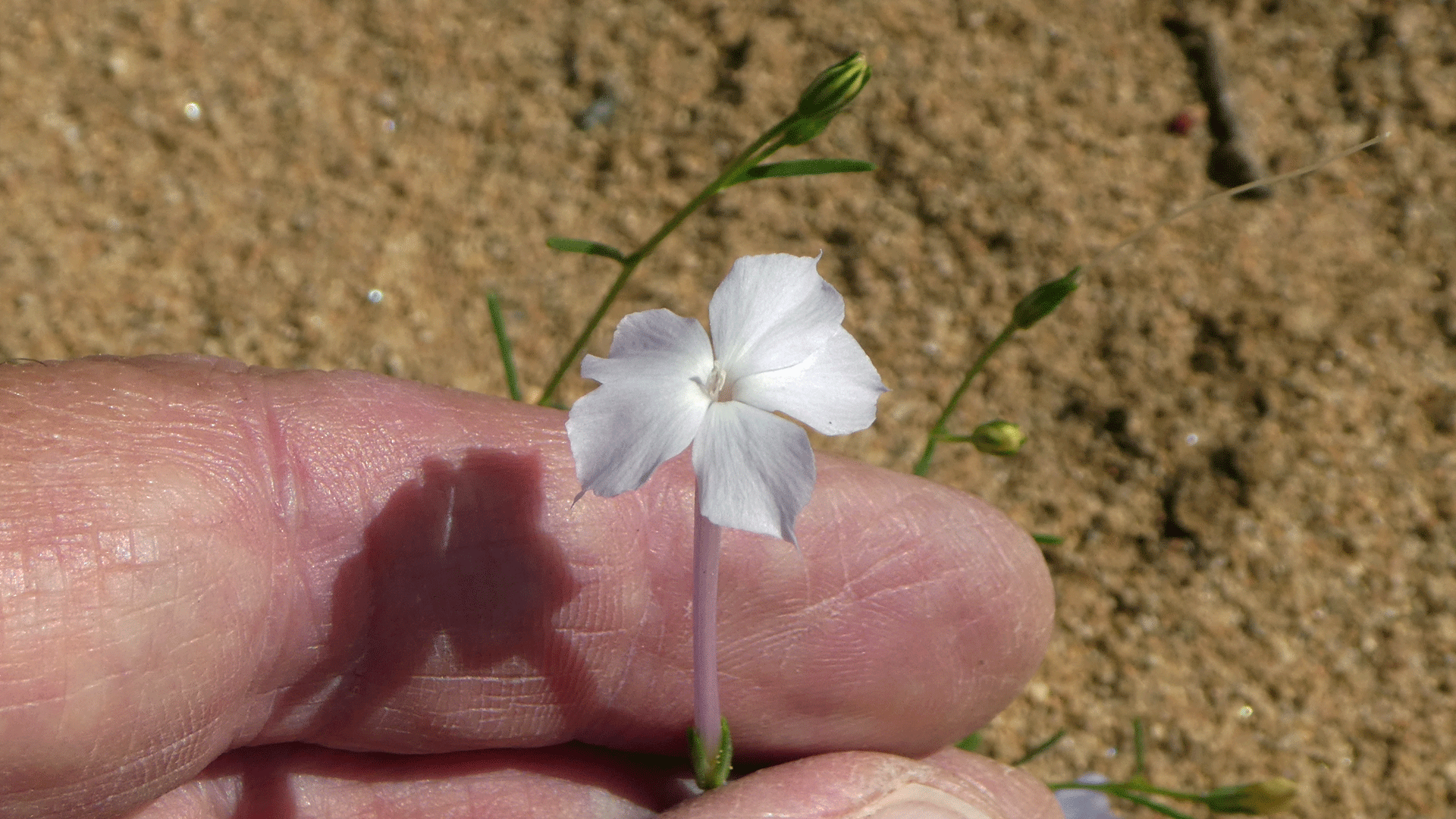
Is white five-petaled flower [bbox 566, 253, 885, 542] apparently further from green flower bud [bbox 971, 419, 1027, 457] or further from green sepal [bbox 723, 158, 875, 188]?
green flower bud [bbox 971, 419, 1027, 457]

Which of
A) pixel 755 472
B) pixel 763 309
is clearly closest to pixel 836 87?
pixel 763 309

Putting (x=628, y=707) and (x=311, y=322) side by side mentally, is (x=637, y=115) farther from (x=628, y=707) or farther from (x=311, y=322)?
(x=628, y=707)

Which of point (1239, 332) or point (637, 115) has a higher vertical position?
point (637, 115)

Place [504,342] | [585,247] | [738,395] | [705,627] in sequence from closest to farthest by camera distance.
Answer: [738,395]
[705,627]
[585,247]
[504,342]

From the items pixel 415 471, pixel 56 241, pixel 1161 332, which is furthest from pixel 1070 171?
pixel 56 241

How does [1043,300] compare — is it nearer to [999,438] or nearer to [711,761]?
[999,438]

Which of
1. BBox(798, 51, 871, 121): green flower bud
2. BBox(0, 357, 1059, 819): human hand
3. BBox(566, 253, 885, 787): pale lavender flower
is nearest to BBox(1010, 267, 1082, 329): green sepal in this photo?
BBox(0, 357, 1059, 819): human hand
